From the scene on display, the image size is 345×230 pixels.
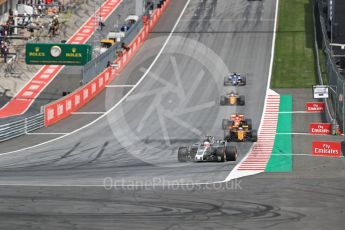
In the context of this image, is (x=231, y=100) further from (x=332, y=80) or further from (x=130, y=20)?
(x=130, y=20)

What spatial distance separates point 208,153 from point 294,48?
29.5 m

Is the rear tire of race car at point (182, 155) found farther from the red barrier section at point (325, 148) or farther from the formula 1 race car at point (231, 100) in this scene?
the formula 1 race car at point (231, 100)

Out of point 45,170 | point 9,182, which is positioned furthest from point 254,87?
point 9,182

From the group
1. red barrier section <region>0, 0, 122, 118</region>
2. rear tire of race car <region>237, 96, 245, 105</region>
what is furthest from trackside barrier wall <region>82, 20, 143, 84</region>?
rear tire of race car <region>237, 96, 245, 105</region>

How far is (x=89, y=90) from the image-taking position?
156 feet

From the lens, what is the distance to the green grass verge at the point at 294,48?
50.9m

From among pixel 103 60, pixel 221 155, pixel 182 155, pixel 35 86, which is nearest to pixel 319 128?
pixel 221 155

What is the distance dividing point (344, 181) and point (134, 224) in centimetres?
918

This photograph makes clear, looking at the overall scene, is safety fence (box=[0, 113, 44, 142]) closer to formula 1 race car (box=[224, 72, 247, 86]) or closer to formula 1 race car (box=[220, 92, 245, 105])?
formula 1 race car (box=[220, 92, 245, 105])

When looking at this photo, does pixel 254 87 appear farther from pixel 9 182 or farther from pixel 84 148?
pixel 9 182

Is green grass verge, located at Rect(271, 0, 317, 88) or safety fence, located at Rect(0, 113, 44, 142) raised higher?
green grass verge, located at Rect(271, 0, 317, 88)

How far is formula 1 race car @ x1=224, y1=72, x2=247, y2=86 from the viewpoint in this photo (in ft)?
158

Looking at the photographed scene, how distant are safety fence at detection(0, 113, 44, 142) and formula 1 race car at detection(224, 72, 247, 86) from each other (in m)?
13.0

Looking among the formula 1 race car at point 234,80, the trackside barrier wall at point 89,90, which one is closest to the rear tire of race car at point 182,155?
the trackside barrier wall at point 89,90
